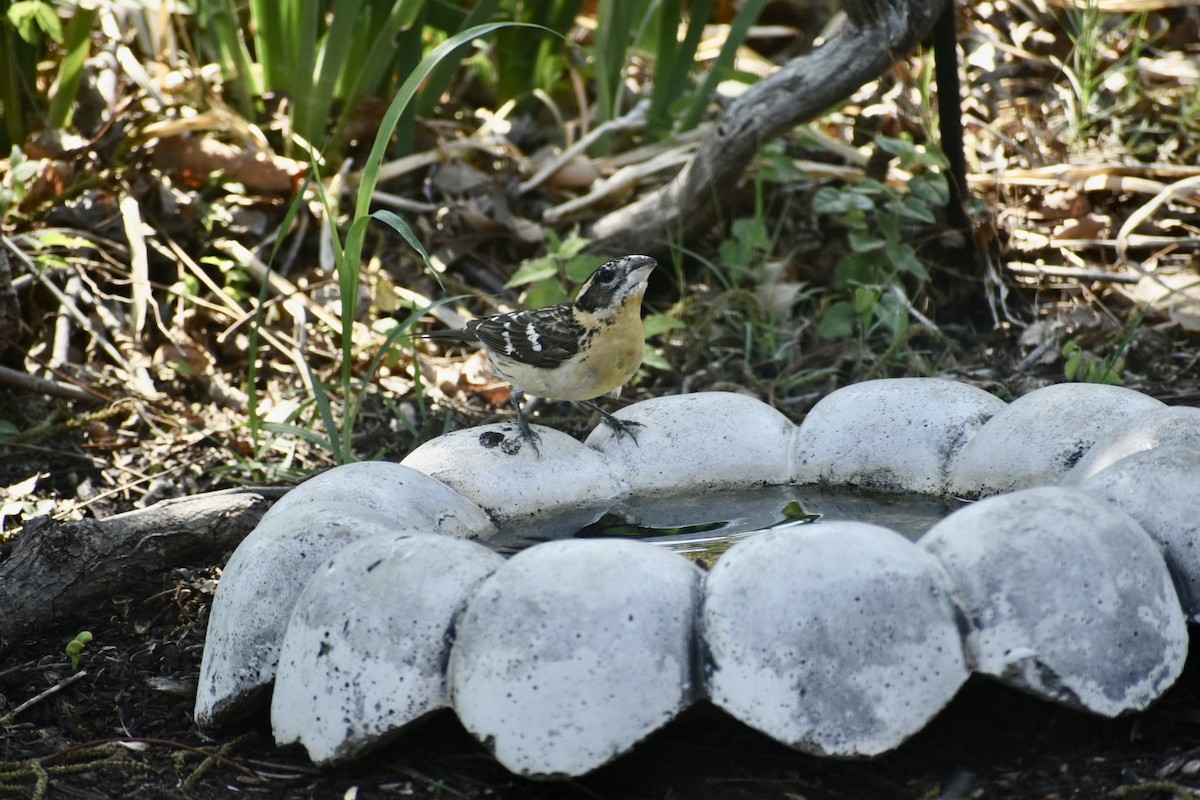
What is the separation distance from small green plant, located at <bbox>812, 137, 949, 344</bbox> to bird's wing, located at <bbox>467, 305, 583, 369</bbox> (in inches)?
61.4

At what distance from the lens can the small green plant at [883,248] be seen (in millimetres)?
5352

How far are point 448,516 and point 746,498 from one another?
3.00 ft

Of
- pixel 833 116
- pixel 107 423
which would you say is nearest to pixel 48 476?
pixel 107 423

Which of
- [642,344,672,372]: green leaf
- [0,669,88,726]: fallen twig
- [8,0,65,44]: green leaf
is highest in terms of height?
[8,0,65,44]: green leaf

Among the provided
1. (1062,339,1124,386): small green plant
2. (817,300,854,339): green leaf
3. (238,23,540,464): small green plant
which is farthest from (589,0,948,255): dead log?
(238,23,540,464): small green plant

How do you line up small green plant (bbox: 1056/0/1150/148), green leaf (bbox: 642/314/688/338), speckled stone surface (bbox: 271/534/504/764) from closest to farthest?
speckled stone surface (bbox: 271/534/504/764) → green leaf (bbox: 642/314/688/338) → small green plant (bbox: 1056/0/1150/148)

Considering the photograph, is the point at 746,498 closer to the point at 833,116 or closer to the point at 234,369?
the point at 234,369

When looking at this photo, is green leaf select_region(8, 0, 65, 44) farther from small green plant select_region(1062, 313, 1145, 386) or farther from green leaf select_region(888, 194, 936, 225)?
small green plant select_region(1062, 313, 1145, 386)

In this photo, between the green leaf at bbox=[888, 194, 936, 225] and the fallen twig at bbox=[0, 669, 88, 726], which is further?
the green leaf at bbox=[888, 194, 936, 225]

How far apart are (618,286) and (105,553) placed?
5.78ft

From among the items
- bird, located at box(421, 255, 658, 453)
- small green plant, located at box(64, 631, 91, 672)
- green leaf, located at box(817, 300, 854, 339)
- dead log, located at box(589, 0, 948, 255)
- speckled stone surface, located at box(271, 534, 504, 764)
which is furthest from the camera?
green leaf, located at box(817, 300, 854, 339)

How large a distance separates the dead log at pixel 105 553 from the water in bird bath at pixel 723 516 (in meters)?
0.99

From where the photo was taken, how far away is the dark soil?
2.71m

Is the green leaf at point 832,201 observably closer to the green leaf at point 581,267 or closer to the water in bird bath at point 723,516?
the green leaf at point 581,267
